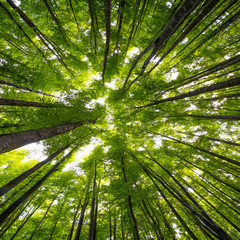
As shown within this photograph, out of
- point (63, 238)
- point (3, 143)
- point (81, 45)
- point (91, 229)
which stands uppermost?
point (81, 45)

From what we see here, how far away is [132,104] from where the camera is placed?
7105 millimetres

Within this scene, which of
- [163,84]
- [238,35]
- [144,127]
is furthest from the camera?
[144,127]

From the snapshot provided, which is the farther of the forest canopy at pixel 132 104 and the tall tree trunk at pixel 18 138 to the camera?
the forest canopy at pixel 132 104

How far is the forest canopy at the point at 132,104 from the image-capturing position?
354 centimetres

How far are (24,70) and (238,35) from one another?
26.5 feet

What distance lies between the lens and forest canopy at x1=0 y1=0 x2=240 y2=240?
3543 mm

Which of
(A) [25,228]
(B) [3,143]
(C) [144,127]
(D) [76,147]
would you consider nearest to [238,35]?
(C) [144,127]

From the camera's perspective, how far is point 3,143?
6.48 ft

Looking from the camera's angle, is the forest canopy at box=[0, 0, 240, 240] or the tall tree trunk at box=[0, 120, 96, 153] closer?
the tall tree trunk at box=[0, 120, 96, 153]

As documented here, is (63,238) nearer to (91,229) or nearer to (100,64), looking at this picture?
(91,229)

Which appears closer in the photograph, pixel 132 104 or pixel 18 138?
pixel 18 138

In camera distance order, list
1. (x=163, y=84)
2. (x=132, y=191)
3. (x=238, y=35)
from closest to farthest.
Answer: (x=238, y=35), (x=132, y=191), (x=163, y=84)

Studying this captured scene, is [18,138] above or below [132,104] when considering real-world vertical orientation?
below

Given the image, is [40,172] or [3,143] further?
[40,172]
